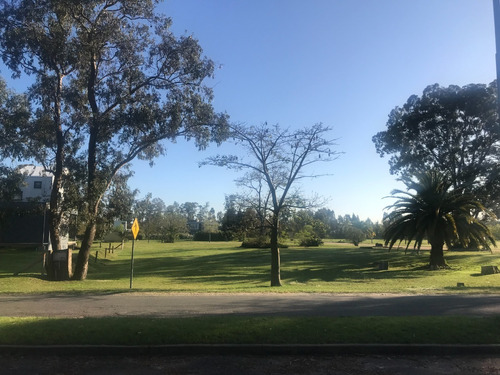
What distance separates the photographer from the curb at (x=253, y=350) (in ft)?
21.8

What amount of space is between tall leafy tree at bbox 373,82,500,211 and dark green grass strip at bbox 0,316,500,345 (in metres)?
33.7

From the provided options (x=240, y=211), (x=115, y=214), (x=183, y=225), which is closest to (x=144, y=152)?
(x=115, y=214)

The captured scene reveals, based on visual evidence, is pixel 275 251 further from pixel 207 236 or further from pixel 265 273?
pixel 207 236

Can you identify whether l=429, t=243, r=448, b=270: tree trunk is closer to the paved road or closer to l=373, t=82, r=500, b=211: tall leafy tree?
l=373, t=82, r=500, b=211: tall leafy tree

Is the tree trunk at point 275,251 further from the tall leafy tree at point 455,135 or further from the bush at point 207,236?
the bush at point 207,236

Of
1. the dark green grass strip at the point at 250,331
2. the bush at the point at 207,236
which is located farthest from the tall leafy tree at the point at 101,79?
the bush at the point at 207,236

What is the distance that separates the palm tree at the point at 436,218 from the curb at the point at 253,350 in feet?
86.0

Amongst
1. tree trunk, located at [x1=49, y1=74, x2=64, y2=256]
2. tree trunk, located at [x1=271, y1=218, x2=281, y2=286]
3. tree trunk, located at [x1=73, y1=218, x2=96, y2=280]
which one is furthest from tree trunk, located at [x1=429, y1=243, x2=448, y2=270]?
tree trunk, located at [x1=49, y1=74, x2=64, y2=256]

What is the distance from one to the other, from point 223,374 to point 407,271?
27565 millimetres

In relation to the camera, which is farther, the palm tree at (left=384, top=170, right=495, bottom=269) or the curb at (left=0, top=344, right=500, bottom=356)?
the palm tree at (left=384, top=170, right=495, bottom=269)

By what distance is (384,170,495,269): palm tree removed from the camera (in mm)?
31339

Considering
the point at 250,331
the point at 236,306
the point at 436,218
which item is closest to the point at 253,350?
the point at 250,331

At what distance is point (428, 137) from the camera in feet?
139

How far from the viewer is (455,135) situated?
4200 centimetres
